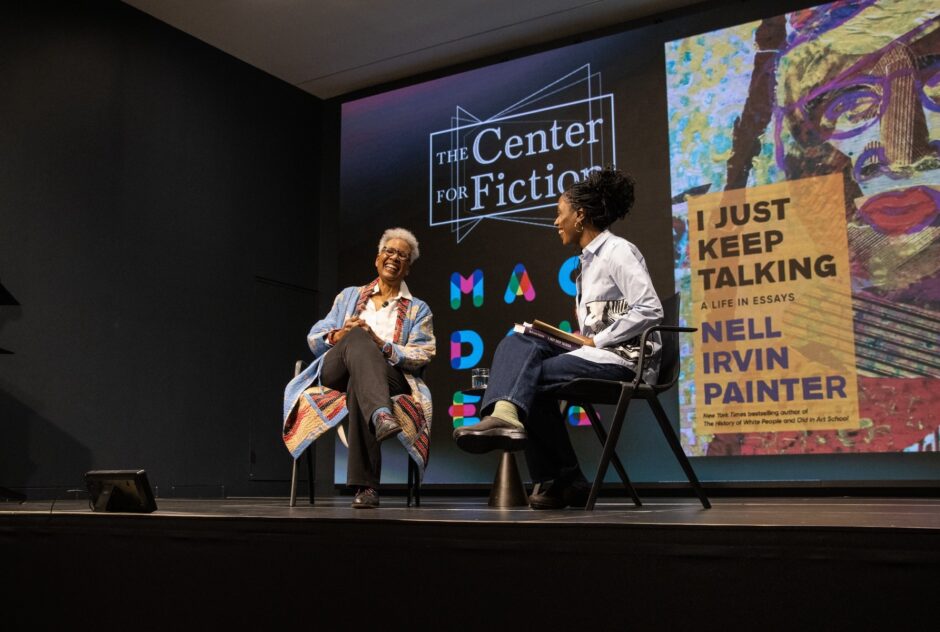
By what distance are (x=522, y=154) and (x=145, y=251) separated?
101 inches

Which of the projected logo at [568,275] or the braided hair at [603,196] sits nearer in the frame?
the braided hair at [603,196]

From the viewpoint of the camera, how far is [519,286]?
19.3 ft

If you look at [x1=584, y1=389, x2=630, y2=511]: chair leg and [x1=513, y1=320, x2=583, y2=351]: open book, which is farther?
[x1=513, y1=320, x2=583, y2=351]: open book

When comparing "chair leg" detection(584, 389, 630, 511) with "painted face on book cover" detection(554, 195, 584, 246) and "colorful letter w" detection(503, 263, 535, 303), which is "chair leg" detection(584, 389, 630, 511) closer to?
"painted face on book cover" detection(554, 195, 584, 246)

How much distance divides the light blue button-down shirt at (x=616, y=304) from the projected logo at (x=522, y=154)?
2.89 meters

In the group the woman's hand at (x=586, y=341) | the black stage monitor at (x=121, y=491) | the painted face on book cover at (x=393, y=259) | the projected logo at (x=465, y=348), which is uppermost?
the painted face on book cover at (x=393, y=259)

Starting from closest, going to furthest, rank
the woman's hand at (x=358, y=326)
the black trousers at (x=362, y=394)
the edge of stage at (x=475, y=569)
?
the edge of stage at (x=475, y=569)
the black trousers at (x=362, y=394)
the woman's hand at (x=358, y=326)

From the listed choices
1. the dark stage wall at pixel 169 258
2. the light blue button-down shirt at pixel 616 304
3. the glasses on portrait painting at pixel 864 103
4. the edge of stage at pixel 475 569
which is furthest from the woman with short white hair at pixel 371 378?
the glasses on portrait painting at pixel 864 103

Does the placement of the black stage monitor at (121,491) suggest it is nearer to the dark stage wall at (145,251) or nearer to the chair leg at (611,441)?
the chair leg at (611,441)

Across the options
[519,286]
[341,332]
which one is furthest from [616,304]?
[519,286]

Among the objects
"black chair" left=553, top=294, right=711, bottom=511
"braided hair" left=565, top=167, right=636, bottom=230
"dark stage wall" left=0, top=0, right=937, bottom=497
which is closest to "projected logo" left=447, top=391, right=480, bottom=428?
"dark stage wall" left=0, top=0, right=937, bottom=497

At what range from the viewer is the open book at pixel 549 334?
270cm

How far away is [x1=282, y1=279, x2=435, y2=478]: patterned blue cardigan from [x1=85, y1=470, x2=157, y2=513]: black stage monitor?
2.76ft

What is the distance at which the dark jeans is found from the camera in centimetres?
258
